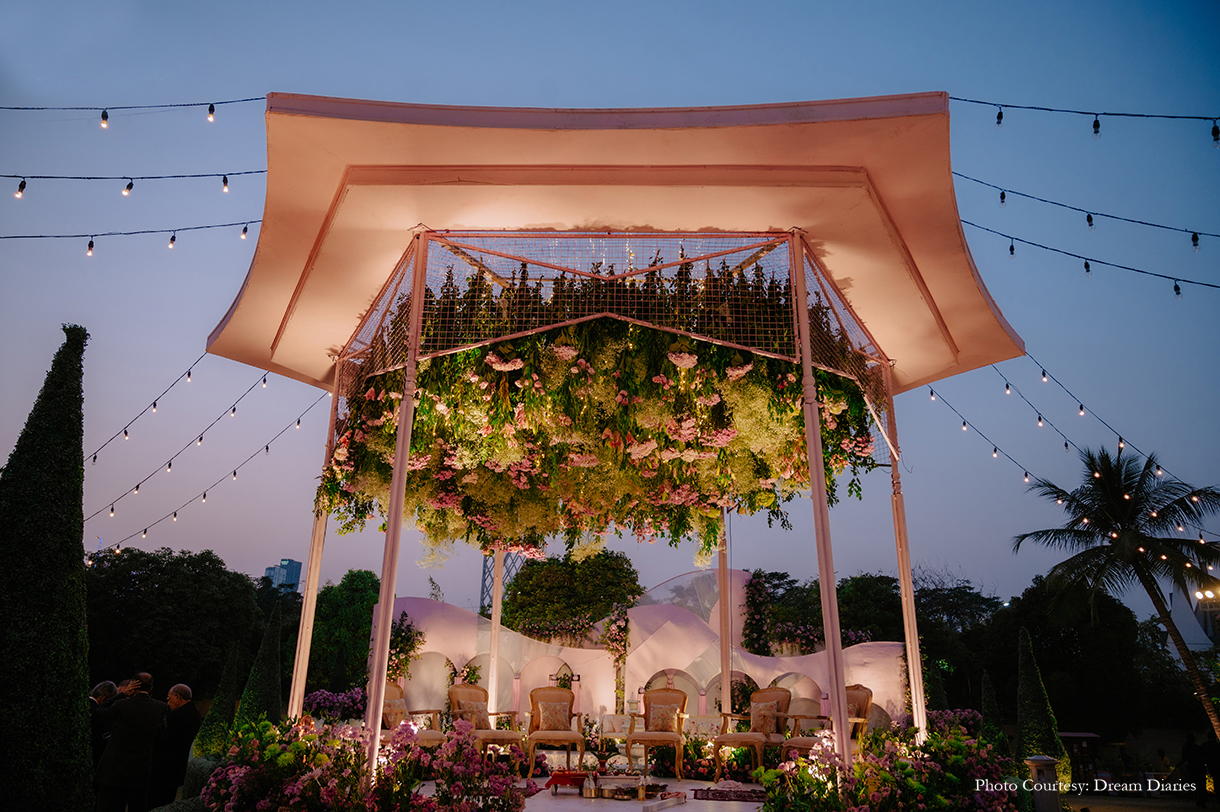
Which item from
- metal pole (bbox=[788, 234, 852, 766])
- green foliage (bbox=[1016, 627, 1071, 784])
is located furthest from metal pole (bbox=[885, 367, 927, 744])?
green foliage (bbox=[1016, 627, 1071, 784])

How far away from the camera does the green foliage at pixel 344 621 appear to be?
69.4ft

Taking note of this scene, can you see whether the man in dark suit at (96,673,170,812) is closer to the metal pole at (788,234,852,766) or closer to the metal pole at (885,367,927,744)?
the metal pole at (788,234,852,766)

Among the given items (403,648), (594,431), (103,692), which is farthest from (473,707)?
(594,431)

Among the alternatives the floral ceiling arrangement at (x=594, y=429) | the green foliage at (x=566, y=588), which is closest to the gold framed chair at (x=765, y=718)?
the floral ceiling arrangement at (x=594, y=429)

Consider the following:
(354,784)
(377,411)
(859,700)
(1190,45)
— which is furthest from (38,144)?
(1190,45)

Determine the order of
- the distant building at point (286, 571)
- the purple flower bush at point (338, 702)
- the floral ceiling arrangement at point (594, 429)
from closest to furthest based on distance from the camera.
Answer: the floral ceiling arrangement at point (594, 429)
the purple flower bush at point (338, 702)
the distant building at point (286, 571)

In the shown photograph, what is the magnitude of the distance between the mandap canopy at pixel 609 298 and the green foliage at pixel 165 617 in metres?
19.3

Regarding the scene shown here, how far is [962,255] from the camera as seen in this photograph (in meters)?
5.62

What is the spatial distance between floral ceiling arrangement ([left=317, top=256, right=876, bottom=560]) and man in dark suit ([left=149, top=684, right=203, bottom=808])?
1983 millimetres

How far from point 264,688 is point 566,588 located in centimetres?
1268

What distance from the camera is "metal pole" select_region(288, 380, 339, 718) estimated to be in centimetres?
598

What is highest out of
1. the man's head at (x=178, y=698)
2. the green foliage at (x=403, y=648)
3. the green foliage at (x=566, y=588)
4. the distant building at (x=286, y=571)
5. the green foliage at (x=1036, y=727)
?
Answer: the distant building at (x=286, y=571)

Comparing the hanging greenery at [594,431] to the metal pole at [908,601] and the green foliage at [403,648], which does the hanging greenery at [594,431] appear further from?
the green foliage at [403,648]

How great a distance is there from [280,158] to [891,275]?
4.61m
